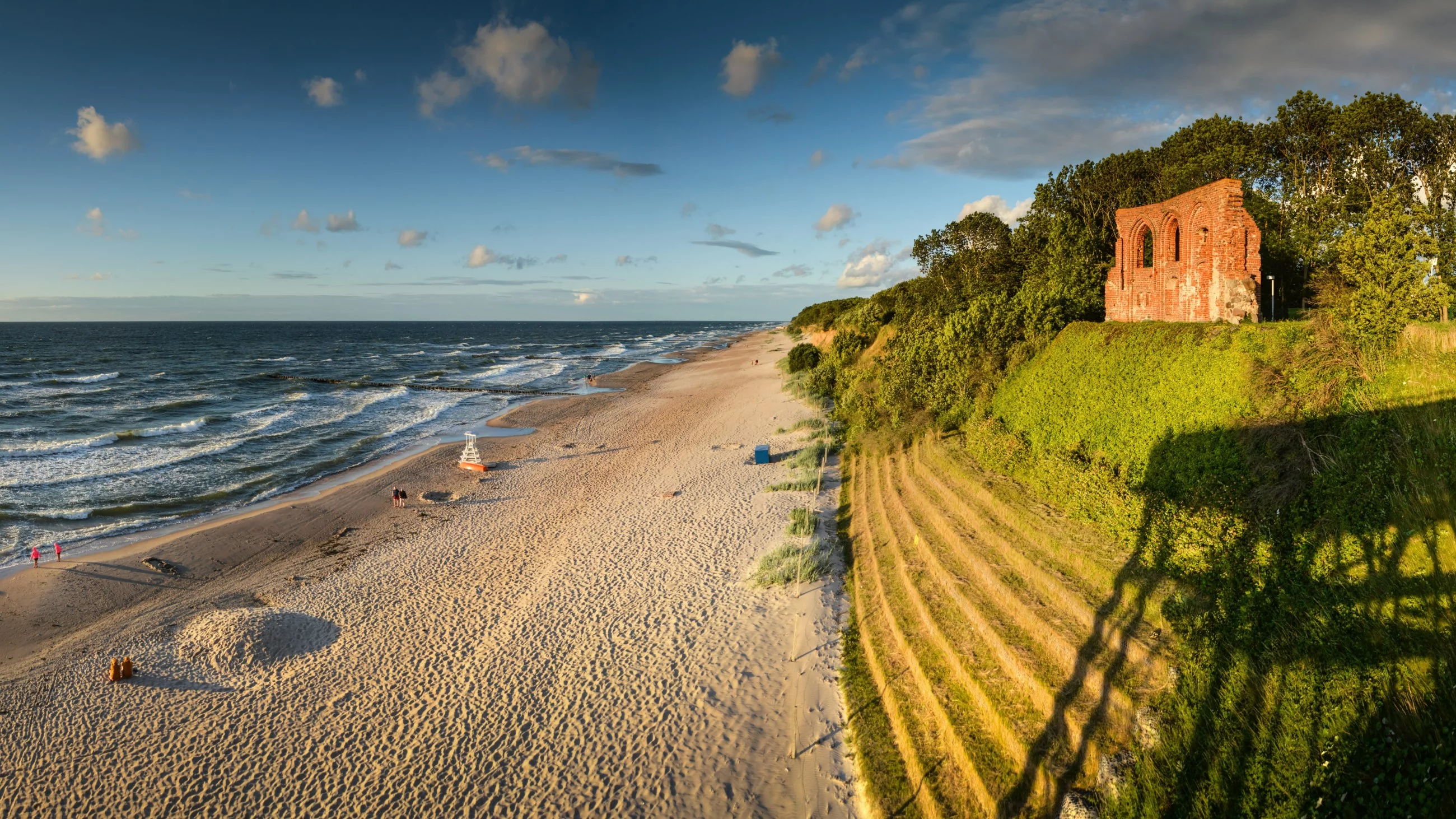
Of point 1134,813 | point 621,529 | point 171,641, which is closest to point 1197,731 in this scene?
point 1134,813

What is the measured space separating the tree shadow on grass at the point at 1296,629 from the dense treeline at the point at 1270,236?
2.98 metres

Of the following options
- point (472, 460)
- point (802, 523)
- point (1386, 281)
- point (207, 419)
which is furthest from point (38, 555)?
point (1386, 281)

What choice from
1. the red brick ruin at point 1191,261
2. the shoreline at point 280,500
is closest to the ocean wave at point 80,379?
the shoreline at point 280,500

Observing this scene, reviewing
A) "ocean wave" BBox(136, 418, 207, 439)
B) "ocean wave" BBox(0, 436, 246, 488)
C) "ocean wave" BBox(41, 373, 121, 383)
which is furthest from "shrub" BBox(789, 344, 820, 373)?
"ocean wave" BBox(41, 373, 121, 383)

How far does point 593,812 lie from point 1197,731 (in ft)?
25.5

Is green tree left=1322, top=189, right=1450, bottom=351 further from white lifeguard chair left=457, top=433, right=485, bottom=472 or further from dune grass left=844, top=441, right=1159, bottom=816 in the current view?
white lifeguard chair left=457, top=433, right=485, bottom=472

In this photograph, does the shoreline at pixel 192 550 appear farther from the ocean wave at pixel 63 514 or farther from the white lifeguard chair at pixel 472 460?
the ocean wave at pixel 63 514

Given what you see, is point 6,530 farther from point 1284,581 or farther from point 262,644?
point 1284,581

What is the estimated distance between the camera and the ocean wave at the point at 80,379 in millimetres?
57812

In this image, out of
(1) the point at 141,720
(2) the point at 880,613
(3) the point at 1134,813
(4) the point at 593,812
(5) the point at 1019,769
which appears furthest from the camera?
(2) the point at 880,613

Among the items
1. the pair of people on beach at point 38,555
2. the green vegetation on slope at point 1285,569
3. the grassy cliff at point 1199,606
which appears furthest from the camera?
the pair of people on beach at point 38,555

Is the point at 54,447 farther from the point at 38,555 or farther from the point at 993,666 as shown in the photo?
the point at 993,666

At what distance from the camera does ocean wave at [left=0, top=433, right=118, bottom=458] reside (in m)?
→ 30.4

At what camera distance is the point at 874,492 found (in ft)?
63.6
